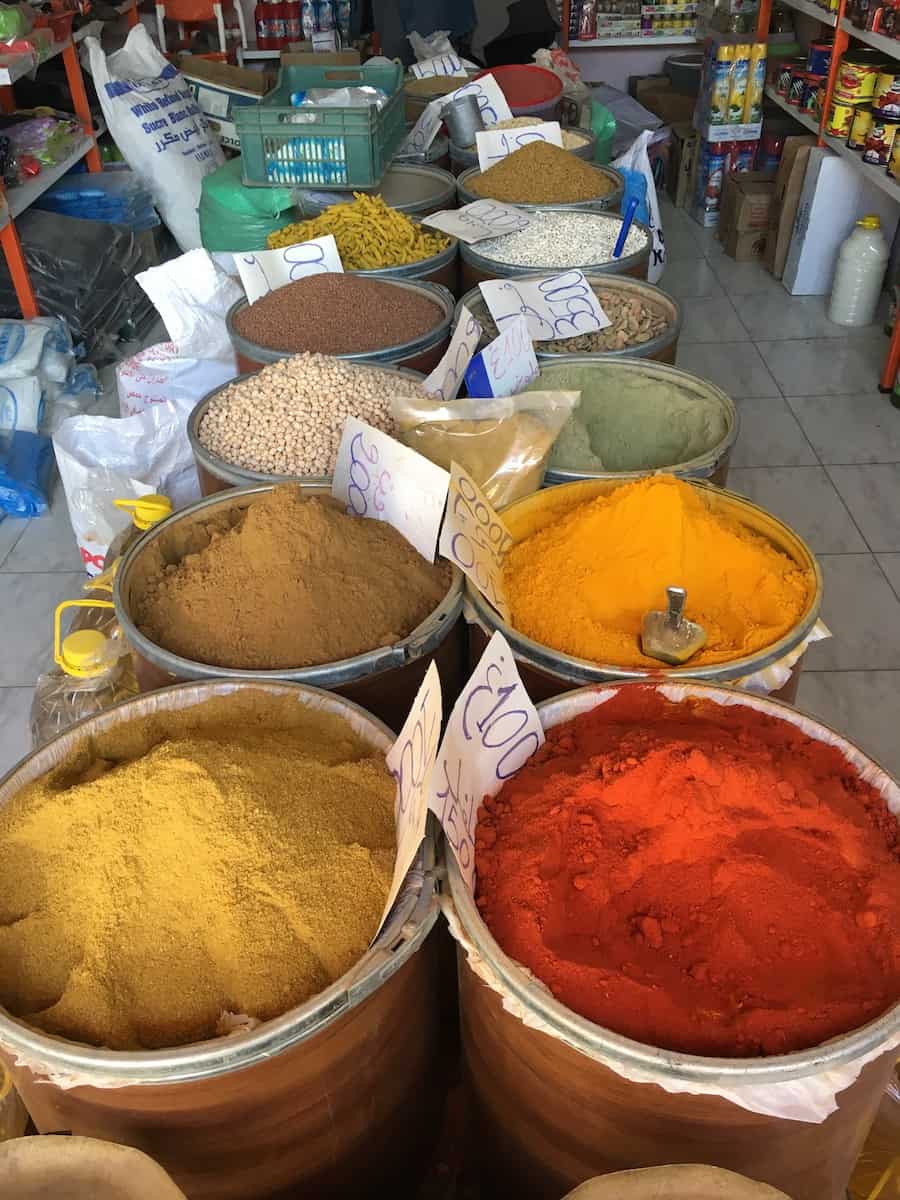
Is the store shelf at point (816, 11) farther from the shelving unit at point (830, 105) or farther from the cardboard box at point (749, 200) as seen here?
the cardboard box at point (749, 200)

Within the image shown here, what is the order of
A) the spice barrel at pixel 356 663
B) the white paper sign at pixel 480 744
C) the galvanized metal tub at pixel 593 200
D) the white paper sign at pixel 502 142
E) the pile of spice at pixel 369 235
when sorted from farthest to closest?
the white paper sign at pixel 502 142, the galvanized metal tub at pixel 593 200, the pile of spice at pixel 369 235, the spice barrel at pixel 356 663, the white paper sign at pixel 480 744

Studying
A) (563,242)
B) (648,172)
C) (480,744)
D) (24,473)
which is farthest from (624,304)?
(24,473)

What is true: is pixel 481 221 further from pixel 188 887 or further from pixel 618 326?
pixel 188 887

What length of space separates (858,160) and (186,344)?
2.51 meters

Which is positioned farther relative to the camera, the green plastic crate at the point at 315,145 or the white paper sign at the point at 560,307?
the green plastic crate at the point at 315,145

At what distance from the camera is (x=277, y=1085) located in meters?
0.62

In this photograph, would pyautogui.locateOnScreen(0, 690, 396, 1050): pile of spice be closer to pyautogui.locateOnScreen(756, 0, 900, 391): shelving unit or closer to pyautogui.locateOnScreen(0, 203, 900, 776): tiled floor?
pyautogui.locateOnScreen(0, 203, 900, 776): tiled floor

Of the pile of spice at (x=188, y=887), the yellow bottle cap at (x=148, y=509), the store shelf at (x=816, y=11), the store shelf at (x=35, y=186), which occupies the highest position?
the store shelf at (x=816, y=11)

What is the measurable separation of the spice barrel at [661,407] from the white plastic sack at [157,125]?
2.89 metres

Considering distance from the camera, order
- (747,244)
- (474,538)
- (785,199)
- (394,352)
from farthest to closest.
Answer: (747,244)
(785,199)
(394,352)
(474,538)

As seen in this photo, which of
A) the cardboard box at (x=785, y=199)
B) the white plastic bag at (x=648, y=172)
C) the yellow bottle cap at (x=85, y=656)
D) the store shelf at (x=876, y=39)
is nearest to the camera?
the yellow bottle cap at (x=85, y=656)

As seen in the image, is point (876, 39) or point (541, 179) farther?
point (876, 39)

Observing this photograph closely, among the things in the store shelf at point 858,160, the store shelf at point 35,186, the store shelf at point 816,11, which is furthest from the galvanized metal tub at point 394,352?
the store shelf at point 816,11

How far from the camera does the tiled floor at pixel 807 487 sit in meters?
2.11
